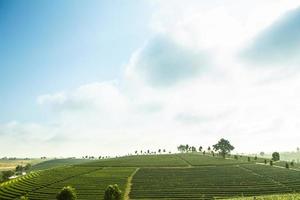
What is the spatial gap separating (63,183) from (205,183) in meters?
42.9

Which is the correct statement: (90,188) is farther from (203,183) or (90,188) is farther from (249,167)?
(249,167)

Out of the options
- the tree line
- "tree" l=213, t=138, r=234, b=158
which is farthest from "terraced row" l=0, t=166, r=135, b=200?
"tree" l=213, t=138, r=234, b=158

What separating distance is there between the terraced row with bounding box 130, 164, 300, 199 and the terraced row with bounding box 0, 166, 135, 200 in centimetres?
826

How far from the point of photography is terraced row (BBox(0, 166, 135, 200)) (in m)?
95.7

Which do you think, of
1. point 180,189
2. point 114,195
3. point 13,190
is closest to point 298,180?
point 180,189

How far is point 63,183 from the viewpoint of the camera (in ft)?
356

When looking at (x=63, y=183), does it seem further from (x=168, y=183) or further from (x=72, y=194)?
(x=168, y=183)

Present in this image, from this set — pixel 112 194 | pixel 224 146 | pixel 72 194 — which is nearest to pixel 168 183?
pixel 112 194

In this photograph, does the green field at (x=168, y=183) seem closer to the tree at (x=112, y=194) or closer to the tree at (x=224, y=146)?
the tree at (x=112, y=194)

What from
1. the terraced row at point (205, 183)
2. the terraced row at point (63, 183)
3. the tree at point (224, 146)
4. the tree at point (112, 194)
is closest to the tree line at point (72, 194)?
the tree at point (112, 194)

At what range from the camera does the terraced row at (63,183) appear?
9571 centimetres

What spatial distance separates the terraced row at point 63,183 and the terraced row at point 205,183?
27.1 ft

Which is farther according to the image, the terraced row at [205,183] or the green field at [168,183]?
the green field at [168,183]

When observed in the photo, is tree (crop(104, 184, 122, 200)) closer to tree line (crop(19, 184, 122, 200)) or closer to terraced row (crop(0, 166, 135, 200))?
tree line (crop(19, 184, 122, 200))
